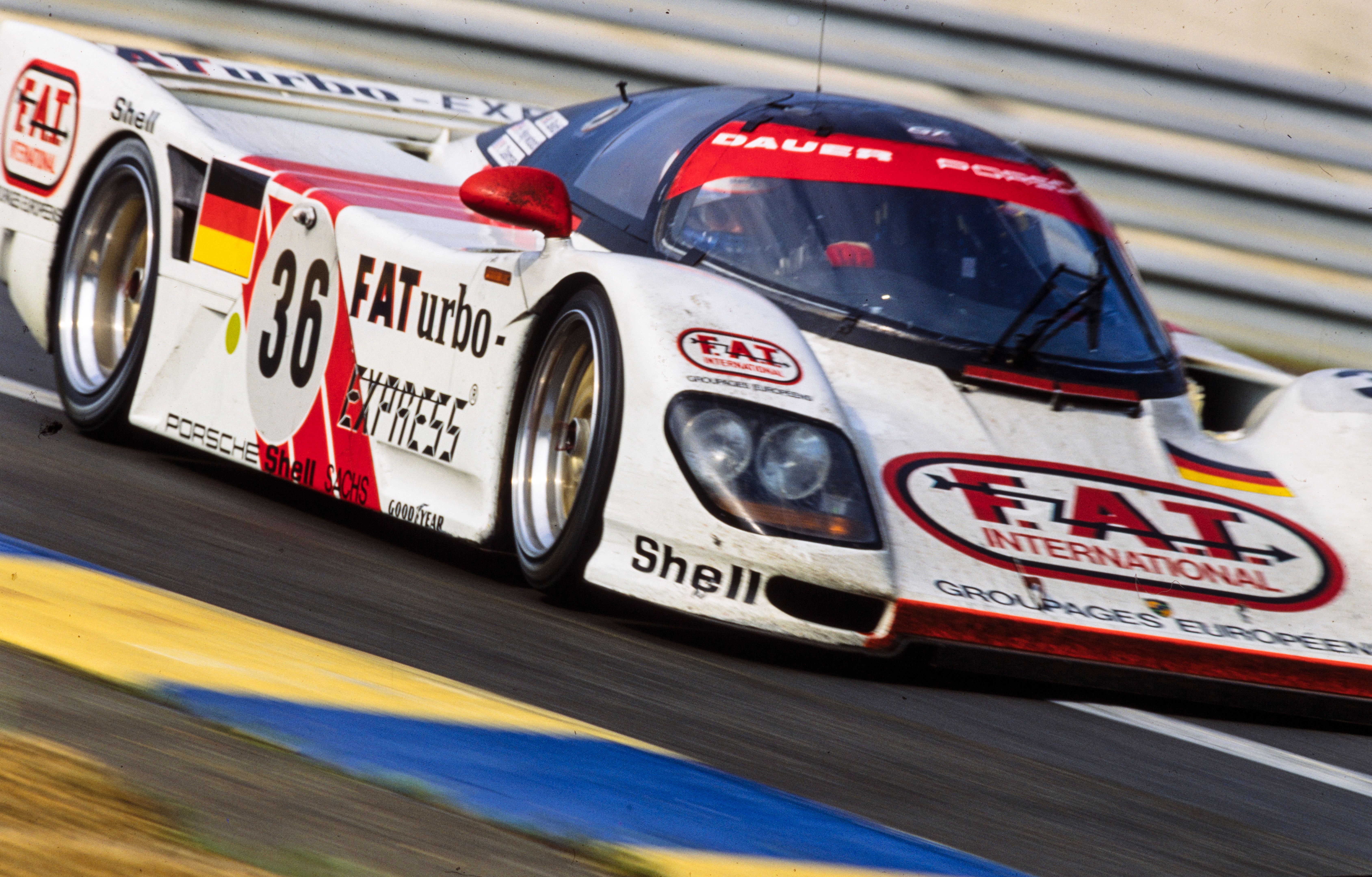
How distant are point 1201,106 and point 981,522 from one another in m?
4.04

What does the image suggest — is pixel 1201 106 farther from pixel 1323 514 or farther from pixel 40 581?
pixel 40 581

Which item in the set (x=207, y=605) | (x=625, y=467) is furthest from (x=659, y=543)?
(x=207, y=605)

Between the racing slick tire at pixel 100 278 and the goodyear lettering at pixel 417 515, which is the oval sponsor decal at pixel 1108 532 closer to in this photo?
the goodyear lettering at pixel 417 515

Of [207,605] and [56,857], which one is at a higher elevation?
[56,857]

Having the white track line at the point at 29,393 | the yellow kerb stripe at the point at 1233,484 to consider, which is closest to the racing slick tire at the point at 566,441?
the yellow kerb stripe at the point at 1233,484

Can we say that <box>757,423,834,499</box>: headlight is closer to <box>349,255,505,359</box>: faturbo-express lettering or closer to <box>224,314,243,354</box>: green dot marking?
<box>349,255,505,359</box>: faturbo-express lettering

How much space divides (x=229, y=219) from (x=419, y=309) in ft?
2.77

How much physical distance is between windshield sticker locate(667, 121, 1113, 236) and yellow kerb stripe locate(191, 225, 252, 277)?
3.60 ft

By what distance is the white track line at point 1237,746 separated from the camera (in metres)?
3.05

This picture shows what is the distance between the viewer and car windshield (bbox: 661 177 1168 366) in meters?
3.88

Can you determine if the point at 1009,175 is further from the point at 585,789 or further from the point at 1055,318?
the point at 585,789

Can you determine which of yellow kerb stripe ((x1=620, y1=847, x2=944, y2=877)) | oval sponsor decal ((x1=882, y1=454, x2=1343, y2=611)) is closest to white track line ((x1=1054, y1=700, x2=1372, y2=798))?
oval sponsor decal ((x1=882, y1=454, x2=1343, y2=611))

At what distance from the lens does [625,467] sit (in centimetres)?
329

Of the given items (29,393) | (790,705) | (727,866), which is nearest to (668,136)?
(790,705)
